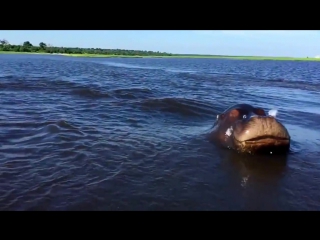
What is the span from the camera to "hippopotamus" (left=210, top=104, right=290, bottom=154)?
7.32m

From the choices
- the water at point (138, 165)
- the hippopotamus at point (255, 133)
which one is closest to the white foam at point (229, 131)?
the hippopotamus at point (255, 133)

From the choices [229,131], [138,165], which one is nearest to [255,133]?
[229,131]

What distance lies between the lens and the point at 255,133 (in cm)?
735

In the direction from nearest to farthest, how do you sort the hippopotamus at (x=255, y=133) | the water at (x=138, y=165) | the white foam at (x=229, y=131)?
the water at (x=138, y=165)
the hippopotamus at (x=255, y=133)
the white foam at (x=229, y=131)

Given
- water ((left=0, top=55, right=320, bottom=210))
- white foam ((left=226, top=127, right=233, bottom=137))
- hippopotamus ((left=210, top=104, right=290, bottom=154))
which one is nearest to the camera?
water ((left=0, top=55, right=320, bottom=210))

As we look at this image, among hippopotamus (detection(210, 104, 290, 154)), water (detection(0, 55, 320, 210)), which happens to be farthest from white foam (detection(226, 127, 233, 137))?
water (detection(0, 55, 320, 210))

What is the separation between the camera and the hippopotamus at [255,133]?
7.32 m

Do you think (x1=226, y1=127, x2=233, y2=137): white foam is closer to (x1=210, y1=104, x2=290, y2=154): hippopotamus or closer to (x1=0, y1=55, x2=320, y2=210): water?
(x1=210, y1=104, x2=290, y2=154): hippopotamus

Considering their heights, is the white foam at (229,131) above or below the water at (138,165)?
above

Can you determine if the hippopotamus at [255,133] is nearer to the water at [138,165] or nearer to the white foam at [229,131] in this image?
the white foam at [229,131]
